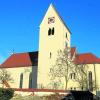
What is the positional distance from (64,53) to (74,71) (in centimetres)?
467

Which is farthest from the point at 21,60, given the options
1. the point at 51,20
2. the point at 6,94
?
the point at 6,94

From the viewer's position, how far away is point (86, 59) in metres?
67.2

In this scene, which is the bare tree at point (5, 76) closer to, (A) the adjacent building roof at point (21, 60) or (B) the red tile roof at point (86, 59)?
(A) the adjacent building roof at point (21, 60)

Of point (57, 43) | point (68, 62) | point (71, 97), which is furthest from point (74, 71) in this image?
point (71, 97)

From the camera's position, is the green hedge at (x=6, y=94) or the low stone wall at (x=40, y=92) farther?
the low stone wall at (x=40, y=92)

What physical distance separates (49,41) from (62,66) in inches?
287

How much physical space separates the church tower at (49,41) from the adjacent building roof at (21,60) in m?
5.19

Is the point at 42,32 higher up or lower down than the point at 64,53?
higher up

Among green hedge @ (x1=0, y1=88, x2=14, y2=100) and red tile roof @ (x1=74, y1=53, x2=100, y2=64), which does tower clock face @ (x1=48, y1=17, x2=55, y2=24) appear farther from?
green hedge @ (x1=0, y1=88, x2=14, y2=100)

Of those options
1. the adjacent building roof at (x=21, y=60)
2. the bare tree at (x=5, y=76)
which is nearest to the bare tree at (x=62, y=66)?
the adjacent building roof at (x=21, y=60)

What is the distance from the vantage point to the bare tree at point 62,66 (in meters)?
63.3

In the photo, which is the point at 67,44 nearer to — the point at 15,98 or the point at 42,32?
the point at 42,32

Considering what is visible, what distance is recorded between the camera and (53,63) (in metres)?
65.9

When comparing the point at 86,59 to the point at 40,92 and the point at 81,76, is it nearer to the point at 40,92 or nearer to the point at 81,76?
the point at 81,76
